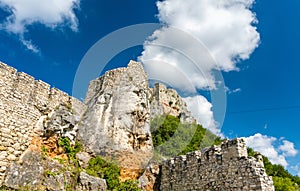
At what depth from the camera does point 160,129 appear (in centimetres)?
2808

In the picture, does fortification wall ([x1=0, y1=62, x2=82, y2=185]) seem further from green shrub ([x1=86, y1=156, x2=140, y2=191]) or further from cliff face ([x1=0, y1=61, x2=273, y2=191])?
green shrub ([x1=86, y1=156, x2=140, y2=191])

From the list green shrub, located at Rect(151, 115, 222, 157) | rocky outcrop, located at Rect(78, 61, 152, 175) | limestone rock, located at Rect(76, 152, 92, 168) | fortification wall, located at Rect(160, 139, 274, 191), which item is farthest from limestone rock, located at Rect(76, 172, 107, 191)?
→ green shrub, located at Rect(151, 115, 222, 157)

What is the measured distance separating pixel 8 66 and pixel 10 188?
529 centimetres

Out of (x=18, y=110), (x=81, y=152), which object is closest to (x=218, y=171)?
(x=81, y=152)

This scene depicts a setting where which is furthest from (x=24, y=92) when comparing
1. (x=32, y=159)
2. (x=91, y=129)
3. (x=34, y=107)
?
(x=91, y=129)

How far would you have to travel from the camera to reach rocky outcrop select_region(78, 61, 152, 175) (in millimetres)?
16578

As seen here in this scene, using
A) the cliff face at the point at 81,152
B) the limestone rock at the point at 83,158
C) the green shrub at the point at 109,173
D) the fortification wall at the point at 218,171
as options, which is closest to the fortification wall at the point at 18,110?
the cliff face at the point at 81,152

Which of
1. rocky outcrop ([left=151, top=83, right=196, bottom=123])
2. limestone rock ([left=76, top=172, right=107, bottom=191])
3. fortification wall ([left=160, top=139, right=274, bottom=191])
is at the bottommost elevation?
limestone rock ([left=76, top=172, right=107, bottom=191])

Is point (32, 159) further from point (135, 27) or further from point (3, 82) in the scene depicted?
point (135, 27)

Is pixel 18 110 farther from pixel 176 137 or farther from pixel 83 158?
pixel 176 137

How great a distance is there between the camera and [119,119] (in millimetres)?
18719

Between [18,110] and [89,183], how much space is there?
4.50 meters

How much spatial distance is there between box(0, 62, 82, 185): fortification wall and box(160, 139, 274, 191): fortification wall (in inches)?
287

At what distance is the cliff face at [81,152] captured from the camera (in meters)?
10.8
